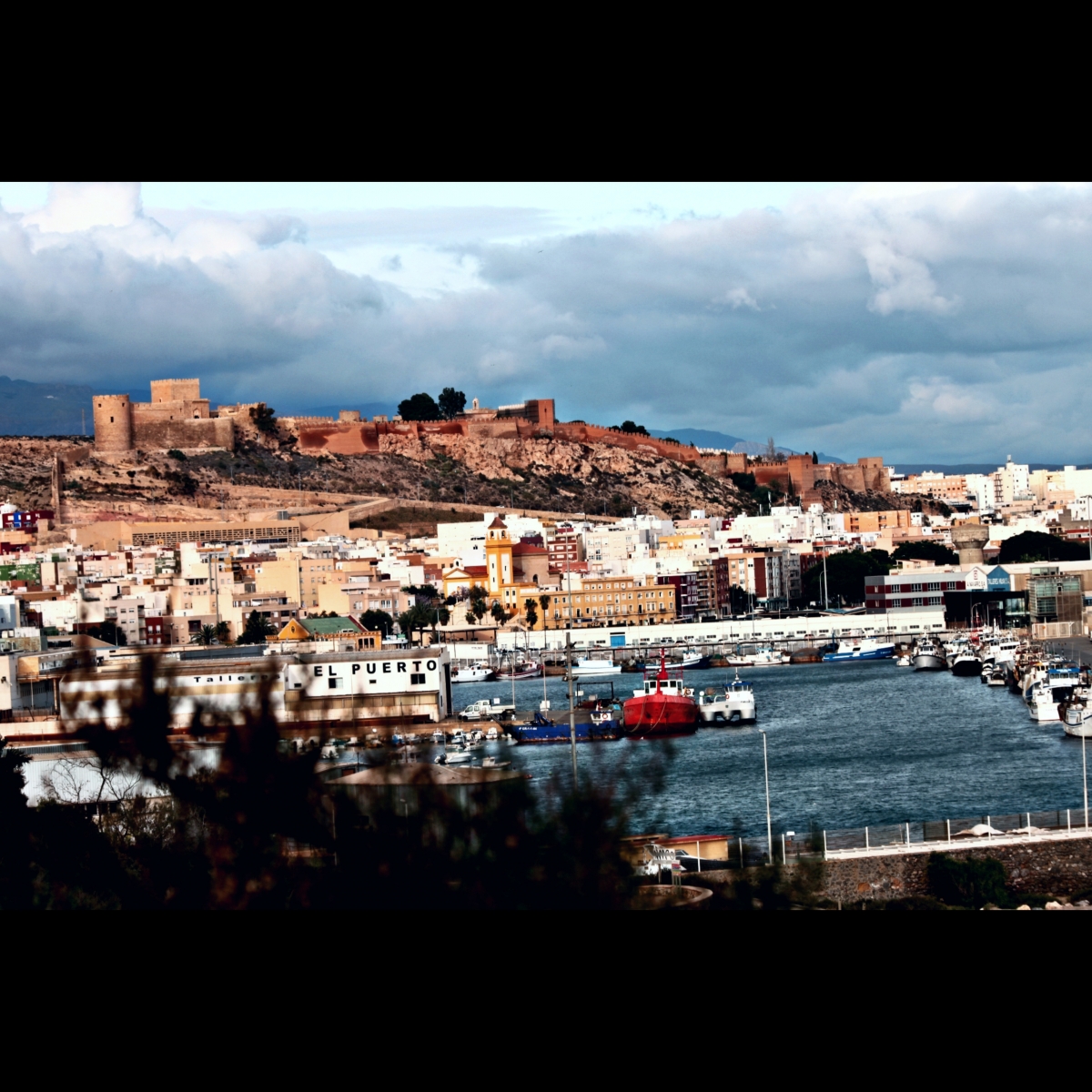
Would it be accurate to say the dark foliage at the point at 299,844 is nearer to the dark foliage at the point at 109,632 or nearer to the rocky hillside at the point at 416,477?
the dark foliage at the point at 109,632

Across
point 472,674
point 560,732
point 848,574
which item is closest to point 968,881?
point 560,732

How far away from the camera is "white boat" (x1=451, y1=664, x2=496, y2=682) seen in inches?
682

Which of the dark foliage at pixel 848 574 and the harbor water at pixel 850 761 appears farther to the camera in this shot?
the dark foliage at pixel 848 574

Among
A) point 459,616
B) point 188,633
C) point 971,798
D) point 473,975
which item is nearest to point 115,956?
point 473,975

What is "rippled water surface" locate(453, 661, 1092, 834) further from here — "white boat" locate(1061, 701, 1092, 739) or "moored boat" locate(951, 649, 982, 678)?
"moored boat" locate(951, 649, 982, 678)

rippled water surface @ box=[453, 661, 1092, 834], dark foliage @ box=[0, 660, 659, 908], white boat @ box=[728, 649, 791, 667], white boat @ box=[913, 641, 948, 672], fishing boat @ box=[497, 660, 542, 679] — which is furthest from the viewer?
white boat @ box=[728, 649, 791, 667]

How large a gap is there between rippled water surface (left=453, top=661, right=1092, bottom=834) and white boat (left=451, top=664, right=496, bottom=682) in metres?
2.70

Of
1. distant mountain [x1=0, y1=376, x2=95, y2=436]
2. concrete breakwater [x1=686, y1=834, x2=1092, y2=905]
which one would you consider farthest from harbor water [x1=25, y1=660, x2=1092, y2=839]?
distant mountain [x1=0, y1=376, x2=95, y2=436]

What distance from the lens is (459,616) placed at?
21078 millimetres

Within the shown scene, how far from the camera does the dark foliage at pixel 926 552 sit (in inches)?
989

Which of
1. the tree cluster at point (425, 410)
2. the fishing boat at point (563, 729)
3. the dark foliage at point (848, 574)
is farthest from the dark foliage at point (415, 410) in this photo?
the fishing boat at point (563, 729)

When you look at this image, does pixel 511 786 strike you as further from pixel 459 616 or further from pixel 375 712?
pixel 459 616

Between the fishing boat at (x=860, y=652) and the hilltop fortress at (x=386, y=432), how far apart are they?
45.0 feet
